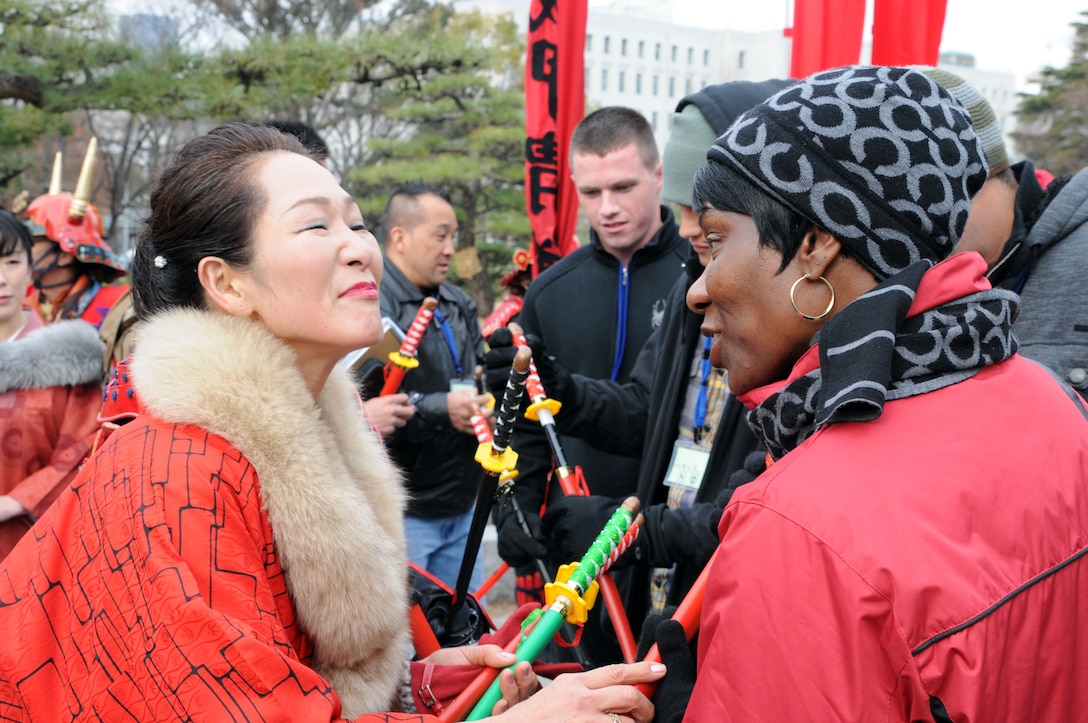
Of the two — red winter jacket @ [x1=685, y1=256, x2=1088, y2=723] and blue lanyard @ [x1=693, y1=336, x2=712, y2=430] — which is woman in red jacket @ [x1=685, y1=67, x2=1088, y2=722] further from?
blue lanyard @ [x1=693, y1=336, x2=712, y2=430]

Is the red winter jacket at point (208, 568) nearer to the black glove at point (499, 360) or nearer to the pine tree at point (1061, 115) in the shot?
the black glove at point (499, 360)

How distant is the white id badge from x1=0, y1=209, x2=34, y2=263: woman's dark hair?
2.87 meters

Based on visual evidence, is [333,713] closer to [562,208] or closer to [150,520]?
[150,520]

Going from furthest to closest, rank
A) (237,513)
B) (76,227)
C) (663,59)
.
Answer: (663,59), (76,227), (237,513)

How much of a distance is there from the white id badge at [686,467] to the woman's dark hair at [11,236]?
287cm

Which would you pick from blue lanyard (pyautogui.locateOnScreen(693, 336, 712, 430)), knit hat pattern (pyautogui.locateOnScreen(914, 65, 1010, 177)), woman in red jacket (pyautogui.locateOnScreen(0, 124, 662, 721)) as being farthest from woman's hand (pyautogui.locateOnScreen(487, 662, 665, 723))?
knit hat pattern (pyautogui.locateOnScreen(914, 65, 1010, 177))

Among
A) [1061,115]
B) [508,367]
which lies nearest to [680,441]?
[508,367]

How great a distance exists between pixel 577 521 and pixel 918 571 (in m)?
1.55

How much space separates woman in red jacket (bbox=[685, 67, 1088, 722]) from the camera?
111cm

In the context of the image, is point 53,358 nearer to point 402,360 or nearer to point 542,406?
point 402,360

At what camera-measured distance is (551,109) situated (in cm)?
514

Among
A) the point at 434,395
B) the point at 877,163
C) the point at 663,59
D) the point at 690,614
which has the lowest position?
the point at 663,59

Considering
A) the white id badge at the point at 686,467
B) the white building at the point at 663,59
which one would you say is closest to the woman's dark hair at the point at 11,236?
the white id badge at the point at 686,467

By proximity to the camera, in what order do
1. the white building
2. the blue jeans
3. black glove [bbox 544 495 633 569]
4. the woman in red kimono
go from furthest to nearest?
the white building → the blue jeans → the woman in red kimono → black glove [bbox 544 495 633 569]
